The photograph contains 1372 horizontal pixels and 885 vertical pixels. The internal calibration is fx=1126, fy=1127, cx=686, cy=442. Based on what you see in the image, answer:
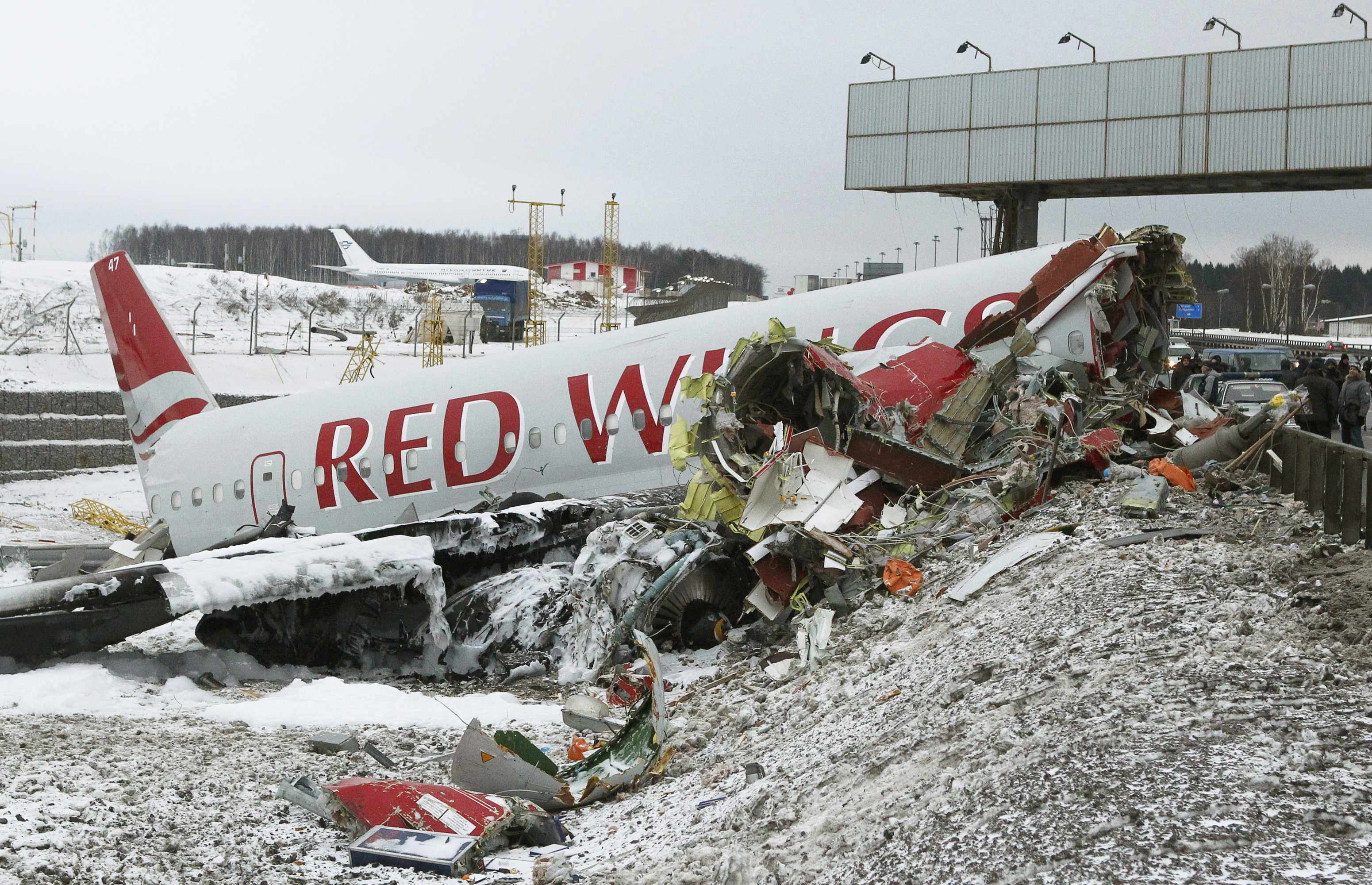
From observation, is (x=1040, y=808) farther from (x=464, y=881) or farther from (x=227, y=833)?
(x=227, y=833)

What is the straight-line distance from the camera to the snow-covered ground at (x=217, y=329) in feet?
117

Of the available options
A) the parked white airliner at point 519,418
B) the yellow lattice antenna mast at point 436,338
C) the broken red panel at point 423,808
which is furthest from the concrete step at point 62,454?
the broken red panel at point 423,808

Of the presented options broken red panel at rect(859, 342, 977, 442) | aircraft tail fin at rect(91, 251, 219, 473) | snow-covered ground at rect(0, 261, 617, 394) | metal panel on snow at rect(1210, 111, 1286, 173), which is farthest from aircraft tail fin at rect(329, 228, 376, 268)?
broken red panel at rect(859, 342, 977, 442)

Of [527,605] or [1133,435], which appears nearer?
[527,605]

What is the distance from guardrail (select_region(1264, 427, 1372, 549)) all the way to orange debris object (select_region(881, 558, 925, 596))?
2.90 meters

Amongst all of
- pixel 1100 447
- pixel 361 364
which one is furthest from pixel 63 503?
pixel 1100 447

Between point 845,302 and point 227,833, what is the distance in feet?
30.9

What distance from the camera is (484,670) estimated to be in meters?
10.4

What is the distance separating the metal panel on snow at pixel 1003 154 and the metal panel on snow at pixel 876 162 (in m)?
2.09

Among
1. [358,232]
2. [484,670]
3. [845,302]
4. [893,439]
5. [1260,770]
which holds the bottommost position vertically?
[484,670]

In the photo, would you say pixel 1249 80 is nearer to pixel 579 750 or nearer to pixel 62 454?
pixel 579 750

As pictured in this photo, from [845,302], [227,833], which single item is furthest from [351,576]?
[845,302]

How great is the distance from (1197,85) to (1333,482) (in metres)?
25.3

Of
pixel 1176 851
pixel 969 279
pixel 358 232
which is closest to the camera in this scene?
pixel 1176 851
